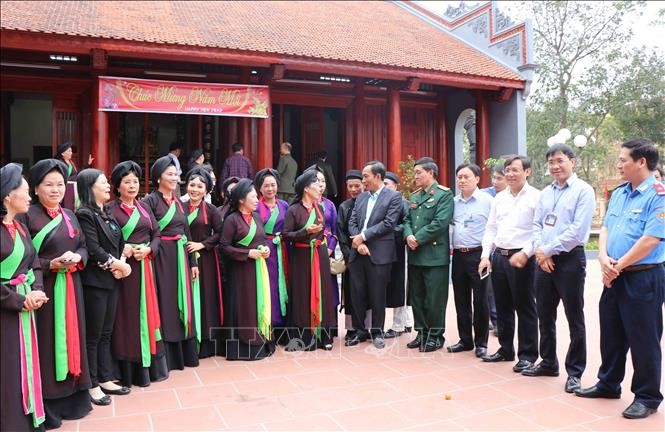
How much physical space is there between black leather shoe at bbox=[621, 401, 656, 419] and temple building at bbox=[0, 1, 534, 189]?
292 inches

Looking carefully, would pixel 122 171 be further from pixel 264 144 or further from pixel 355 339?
pixel 264 144

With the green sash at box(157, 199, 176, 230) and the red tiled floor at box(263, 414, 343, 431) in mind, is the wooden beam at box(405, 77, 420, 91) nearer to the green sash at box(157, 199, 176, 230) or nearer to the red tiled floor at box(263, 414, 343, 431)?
the green sash at box(157, 199, 176, 230)

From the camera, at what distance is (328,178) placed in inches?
442

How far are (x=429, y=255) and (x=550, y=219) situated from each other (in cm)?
128

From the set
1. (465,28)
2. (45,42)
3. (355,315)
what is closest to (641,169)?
(355,315)

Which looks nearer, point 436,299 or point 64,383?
point 64,383

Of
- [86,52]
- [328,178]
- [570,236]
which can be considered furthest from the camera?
[328,178]

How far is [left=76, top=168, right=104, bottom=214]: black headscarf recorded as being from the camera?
3.71 metres

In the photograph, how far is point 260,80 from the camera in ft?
34.2

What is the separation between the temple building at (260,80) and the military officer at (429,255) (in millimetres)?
5124

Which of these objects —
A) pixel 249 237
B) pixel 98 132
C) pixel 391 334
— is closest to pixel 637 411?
pixel 391 334

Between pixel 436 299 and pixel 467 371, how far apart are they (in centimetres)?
82

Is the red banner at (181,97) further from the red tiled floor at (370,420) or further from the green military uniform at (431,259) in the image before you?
the red tiled floor at (370,420)

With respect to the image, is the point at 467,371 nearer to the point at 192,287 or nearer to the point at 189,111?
the point at 192,287
